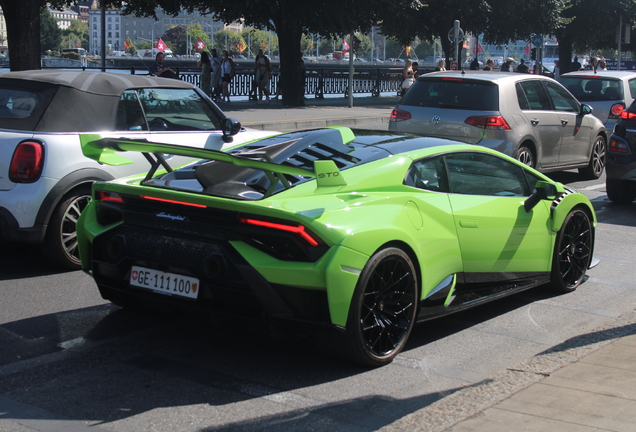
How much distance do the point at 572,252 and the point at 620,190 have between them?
4.71 m

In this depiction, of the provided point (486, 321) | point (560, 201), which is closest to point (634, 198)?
point (560, 201)

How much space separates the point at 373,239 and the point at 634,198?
7.66 m

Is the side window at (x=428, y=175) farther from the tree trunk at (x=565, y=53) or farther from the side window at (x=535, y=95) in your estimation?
the tree trunk at (x=565, y=53)

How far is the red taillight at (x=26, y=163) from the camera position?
6246 millimetres

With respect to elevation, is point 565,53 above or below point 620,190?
above

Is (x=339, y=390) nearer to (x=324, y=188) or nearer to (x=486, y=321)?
(x=324, y=188)

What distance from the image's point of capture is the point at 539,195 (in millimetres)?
5711

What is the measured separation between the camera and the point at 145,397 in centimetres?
400

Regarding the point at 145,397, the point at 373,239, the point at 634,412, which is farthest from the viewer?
the point at 373,239

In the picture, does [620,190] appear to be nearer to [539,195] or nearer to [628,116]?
[628,116]

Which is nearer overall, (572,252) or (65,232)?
(572,252)


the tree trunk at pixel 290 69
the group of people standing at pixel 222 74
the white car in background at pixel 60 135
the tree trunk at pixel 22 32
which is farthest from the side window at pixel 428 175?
the group of people standing at pixel 222 74

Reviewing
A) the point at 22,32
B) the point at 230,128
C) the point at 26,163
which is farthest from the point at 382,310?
the point at 22,32

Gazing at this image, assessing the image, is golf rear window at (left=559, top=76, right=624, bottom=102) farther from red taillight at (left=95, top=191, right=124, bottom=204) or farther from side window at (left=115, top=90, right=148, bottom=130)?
red taillight at (left=95, top=191, right=124, bottom=204)
